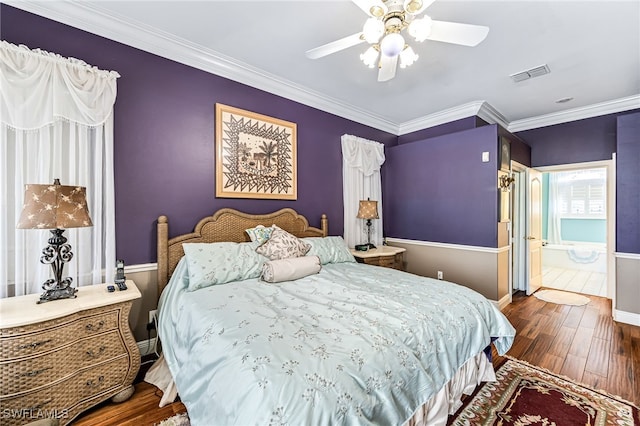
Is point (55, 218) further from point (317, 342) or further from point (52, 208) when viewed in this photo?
point (317, 342)

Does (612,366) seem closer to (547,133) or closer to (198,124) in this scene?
(547,133)

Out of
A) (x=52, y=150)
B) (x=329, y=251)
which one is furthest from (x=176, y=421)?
(x=52, y=150)

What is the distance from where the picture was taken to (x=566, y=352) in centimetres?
254

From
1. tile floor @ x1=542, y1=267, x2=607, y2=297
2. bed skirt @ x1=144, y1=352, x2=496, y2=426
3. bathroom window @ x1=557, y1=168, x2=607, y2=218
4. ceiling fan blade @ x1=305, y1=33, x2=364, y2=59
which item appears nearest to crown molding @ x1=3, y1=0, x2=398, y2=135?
ceiling fan blade @ x1=305, y1=33, x2=364, y2=59

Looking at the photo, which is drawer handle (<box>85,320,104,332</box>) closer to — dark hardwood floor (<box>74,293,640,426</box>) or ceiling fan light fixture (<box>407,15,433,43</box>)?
dark hardwood floor (<box>74,293,640,426</box>)

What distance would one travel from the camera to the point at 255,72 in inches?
114

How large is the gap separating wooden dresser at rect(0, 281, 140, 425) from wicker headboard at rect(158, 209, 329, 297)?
471 mm

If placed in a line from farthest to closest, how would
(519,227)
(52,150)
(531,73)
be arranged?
(519,227) → (531,73) → (52,150)

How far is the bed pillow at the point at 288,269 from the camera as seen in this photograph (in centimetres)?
221

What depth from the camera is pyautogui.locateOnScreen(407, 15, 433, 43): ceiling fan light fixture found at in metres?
1.54

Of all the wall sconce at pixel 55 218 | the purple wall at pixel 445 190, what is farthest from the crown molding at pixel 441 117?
the wall sconce at pixel 55 218

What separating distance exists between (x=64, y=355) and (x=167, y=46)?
8.12 ft

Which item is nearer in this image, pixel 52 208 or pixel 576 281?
pixel 52 208

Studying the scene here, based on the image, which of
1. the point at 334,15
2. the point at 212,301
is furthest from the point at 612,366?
the point at 334,15
